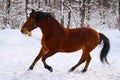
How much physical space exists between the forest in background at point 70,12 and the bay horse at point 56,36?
68.3 ft

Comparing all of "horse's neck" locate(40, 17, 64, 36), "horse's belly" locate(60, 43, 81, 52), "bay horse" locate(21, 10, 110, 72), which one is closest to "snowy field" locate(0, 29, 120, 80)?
"bay horse" locate(21, 10, 110, 72)

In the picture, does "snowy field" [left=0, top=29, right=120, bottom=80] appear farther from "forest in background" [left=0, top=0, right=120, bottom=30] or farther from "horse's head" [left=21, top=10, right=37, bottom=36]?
"forest in background" [left=0, top=0, right=120, bottom=30]

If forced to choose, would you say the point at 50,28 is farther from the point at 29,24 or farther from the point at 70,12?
the point at 70,12

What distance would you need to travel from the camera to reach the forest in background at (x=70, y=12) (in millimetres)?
34219

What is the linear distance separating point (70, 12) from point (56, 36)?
87.8 ft

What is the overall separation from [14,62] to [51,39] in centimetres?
208

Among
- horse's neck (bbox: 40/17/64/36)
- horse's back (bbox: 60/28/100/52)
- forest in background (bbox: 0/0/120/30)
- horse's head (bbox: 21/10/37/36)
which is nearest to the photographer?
horse's head (bbox: 21/10/37/36)

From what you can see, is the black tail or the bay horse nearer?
the bay horse

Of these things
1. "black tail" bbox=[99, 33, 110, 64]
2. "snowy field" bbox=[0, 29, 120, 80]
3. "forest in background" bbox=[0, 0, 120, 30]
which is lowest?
"forest in background" bbox=[0, 0, 120, 30]

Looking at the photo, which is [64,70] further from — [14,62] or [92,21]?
[92,21]

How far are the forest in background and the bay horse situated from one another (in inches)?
820

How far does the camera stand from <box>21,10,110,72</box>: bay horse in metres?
7.61

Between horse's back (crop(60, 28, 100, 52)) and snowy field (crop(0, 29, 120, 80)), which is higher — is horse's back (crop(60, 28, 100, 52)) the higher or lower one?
the higher one

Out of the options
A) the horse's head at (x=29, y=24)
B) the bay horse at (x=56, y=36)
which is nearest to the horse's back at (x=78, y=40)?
the bay horse at (x=56, y=36)
